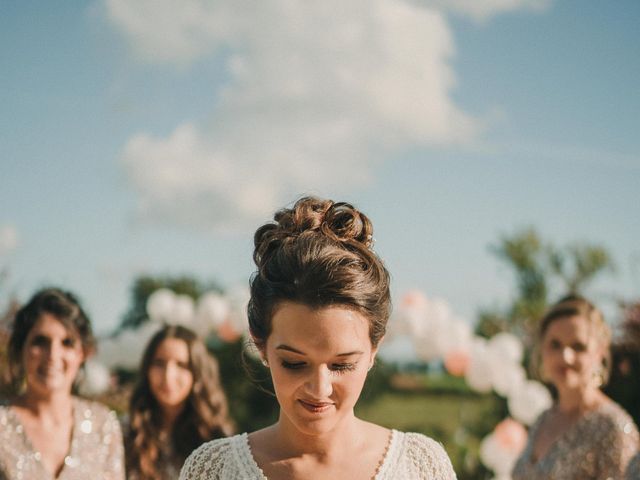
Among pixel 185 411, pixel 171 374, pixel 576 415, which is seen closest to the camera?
pixel 576 415

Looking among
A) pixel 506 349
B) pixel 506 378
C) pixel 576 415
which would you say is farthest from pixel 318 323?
pixel 506 349

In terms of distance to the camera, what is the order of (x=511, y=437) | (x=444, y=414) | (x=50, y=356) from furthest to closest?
(x=444, y=414) → (x=511, y=437) → (x=50, y=356)

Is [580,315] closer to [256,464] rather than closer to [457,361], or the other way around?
[256,464]

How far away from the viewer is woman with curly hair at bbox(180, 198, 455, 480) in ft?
7.33

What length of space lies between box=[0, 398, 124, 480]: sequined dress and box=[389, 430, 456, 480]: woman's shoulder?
205cm

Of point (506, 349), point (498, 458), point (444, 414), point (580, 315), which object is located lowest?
point (498, 458)

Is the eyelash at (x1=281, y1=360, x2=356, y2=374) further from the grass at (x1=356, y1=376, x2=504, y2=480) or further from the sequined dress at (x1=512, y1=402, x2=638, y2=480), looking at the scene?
the grass at (x1=356, y1=376, x2=504, y2=480)

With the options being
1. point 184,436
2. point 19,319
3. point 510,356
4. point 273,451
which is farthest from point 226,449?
point 510,356

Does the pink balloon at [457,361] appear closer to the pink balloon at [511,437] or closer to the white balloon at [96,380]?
the pink balloon at [511,437]

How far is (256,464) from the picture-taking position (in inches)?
94.6

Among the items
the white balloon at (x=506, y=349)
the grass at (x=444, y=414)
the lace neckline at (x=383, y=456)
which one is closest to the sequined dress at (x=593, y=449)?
the lace neckline at (x=383, y=456)

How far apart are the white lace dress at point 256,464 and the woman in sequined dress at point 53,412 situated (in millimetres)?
1633

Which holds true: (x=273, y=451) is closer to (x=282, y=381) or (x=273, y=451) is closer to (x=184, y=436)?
(x=282, y=381)

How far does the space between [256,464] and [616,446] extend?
2432 millimetres
